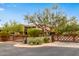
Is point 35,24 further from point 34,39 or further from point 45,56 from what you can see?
point 45,56

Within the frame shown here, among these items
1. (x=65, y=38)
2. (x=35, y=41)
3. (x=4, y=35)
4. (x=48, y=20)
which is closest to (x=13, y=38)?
(x=4, y=35)

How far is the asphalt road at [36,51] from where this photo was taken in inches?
317

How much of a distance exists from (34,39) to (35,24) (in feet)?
1.47

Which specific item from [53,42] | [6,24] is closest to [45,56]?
[53,42]

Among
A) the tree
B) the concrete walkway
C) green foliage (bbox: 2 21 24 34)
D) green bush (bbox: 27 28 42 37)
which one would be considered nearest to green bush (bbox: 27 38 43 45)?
green bush (bbox: 27 28 42 37)

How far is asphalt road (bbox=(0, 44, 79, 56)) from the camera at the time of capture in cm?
805

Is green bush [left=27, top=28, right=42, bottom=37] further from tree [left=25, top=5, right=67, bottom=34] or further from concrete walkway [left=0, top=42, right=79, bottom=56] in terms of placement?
concrete walkway [left=0, top=42, right=79, bottom=56]

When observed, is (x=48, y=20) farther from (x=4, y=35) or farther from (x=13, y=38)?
(x=4, y=35)

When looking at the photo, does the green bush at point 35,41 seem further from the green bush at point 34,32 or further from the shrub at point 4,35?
the shrub at point 4,35

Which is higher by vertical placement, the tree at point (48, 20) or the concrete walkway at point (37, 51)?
the tree at point (48, 20)

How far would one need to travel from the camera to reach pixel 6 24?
8.31 m

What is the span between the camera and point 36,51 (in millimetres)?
8164

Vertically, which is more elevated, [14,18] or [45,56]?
[14,18]

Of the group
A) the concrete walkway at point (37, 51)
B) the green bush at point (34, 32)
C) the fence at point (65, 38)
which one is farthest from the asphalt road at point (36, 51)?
the green bush at point (34, 32)
